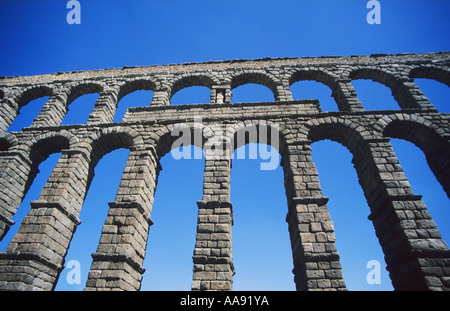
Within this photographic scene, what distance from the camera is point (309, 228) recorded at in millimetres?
5785

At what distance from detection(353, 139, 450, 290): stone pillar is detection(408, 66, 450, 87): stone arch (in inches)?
227

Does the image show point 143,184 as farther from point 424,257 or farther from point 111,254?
point 424,257

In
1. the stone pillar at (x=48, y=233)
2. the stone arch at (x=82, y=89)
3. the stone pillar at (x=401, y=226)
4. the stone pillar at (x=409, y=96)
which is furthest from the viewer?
the stone arch at (x=82, y=89)

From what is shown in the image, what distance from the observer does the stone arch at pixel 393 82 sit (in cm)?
947

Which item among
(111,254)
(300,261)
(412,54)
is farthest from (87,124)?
(412,54)

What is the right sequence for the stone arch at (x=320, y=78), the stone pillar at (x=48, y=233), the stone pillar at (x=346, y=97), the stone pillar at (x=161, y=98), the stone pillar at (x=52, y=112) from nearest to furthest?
the stone pillar at (x=48, y=233), the stone pillar at (x=346, y=97), the stone pillar at (x=52, y=112), the stone pillar at (x=161, y=98), the stone arch at (x=320, y=78)

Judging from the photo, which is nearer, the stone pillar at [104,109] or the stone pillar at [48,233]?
the stone pillar at [48,233]

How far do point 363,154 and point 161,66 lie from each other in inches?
372

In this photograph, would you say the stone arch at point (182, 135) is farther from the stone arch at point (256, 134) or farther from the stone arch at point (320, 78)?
the stone arch at point (320, 78)

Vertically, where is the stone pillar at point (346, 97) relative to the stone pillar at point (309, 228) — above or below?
above

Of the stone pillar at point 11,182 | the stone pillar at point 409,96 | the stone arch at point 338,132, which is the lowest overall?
the stone pillar at point 11,182

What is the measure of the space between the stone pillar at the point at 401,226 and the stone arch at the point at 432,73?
5756 millimetres

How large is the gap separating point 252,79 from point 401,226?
800 cm

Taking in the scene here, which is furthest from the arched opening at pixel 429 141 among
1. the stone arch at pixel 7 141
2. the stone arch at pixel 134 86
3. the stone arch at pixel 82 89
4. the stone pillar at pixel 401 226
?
the stone arch at pixel 7 141
